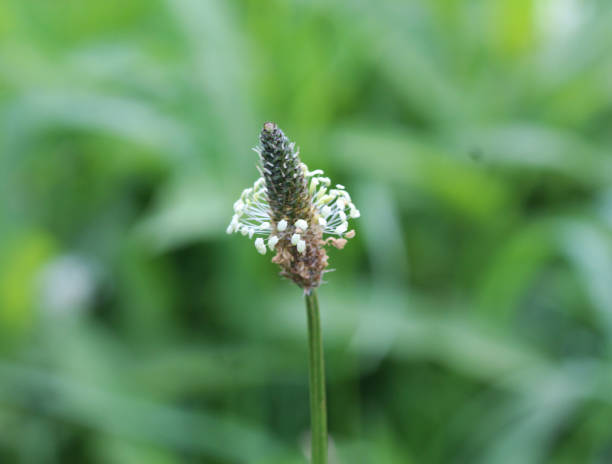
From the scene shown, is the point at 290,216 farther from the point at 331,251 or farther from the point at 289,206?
the point at 331,251

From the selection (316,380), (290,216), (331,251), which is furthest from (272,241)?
(331,251)

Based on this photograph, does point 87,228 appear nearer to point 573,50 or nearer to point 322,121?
point 322,121

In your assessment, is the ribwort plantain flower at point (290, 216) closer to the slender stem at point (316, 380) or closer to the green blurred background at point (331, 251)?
the slender stem at point (316, 380)

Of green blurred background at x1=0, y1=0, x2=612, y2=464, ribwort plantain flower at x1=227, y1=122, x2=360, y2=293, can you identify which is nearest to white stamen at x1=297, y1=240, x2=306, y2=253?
ribwort plantain flower at x1=227, y1=122, x2=360, y2=293

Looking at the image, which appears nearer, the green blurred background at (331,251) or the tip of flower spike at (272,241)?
the tip of flower spike at (272,241)

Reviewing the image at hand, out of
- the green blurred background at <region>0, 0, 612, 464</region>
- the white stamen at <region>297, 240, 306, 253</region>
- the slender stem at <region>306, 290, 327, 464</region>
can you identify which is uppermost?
the green blurred background at <region>0, 0, 612, 464</region>

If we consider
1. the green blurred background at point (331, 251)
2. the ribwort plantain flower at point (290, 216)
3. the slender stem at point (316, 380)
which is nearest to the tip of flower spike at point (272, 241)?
the ribwort plantain flower at point (290, 216)

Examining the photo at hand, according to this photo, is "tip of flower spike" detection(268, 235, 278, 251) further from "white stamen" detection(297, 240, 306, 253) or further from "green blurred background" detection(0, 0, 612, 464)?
"green blurred background" detection(0, 0, 612, 464)
